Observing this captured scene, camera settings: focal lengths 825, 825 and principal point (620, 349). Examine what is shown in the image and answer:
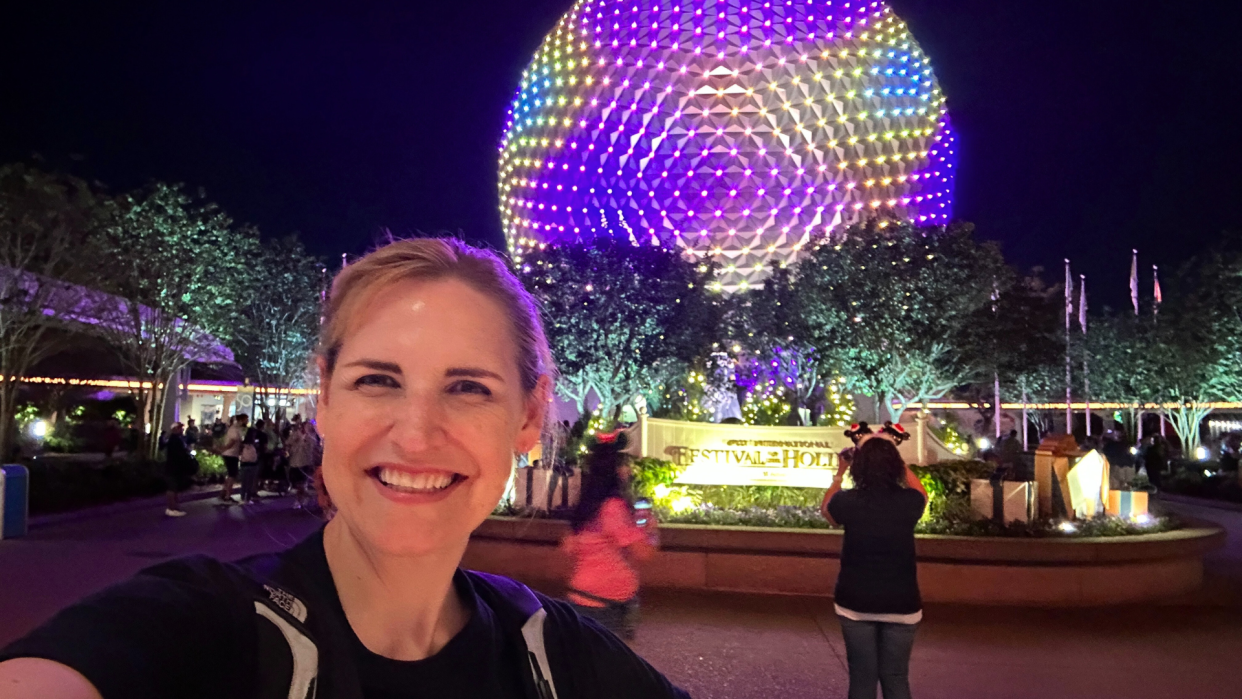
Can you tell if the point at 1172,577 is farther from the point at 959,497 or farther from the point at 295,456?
the point at 295,456

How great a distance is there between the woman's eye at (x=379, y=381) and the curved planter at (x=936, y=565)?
29.7 ft

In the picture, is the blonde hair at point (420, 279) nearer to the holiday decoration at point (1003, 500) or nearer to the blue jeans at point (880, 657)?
the blue jeans at point (880, 657)

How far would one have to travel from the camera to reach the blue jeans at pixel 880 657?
4.85 meters

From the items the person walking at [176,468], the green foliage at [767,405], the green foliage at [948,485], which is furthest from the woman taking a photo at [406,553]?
the green foliage at [767,405]

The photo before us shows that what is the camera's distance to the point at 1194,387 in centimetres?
3266

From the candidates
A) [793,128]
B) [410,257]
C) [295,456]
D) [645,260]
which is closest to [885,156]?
[793,128]

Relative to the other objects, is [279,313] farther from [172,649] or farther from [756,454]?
[172,649]

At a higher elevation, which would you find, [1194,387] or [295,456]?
[1194,387]

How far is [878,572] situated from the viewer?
16.2ft

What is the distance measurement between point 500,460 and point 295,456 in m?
17.2

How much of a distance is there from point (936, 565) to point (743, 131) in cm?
2072

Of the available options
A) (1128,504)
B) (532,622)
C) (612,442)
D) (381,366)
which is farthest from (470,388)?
(1128,504)

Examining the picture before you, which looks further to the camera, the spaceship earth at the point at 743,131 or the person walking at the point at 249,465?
the spaceship earth at the point at 743,131

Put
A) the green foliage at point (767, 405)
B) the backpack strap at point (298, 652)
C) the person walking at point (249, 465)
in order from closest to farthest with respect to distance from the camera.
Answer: the backpack strap at point (298, 652), the person walking at point (249, 465), the green foliage at point (767, 405)
